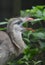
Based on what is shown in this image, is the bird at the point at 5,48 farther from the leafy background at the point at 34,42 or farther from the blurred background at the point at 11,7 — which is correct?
the blurred background at the point at 11,7

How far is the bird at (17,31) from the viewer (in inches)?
112

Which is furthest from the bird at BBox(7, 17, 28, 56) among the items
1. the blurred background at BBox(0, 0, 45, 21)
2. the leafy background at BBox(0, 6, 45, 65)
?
the blurred background at BBox(0, 0, 45, 21)

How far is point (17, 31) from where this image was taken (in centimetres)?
292

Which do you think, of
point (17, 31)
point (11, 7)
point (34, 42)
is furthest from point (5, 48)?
point (11, 7)

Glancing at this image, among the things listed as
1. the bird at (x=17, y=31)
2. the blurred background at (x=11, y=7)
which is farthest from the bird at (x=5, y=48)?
the blurred background at (x=11, y=7)

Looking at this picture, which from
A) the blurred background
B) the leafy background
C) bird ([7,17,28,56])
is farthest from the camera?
the blurred background

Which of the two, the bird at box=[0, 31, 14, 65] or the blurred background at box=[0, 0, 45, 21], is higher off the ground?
the blurred background at box=[0, 0, 45, 21]

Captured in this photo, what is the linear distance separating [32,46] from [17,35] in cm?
21

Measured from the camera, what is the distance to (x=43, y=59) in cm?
282

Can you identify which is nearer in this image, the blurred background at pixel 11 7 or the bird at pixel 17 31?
the bird at pixel 17 31

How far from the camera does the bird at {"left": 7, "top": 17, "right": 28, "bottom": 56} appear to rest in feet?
9.37

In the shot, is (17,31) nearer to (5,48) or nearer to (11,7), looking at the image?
(5,48)

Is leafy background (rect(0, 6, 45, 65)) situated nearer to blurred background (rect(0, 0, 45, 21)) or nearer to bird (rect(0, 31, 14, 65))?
bird (rect(0, 31, 14, 65))

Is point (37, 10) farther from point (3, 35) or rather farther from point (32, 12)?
point (3, 35)
